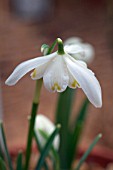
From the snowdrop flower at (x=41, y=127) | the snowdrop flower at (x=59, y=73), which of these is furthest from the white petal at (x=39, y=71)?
the snowdrop flower at (x=41, y=127)

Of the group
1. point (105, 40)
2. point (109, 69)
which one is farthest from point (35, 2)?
point (109, 69)

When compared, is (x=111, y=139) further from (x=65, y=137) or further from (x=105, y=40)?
(x=105, y=40)

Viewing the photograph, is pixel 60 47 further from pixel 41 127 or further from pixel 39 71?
pixel 41 127

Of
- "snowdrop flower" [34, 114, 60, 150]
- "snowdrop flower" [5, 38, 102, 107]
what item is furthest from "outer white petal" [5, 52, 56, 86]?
"snowdrop flower" [34, 114, 60, 150]

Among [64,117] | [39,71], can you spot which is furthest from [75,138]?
[39,71]

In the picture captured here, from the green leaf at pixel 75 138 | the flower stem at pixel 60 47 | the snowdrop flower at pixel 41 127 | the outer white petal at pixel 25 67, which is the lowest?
the green leaf at pixel 75 138

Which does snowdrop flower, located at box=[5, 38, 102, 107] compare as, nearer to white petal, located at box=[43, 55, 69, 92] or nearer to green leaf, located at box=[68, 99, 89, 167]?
white petal, located at box=[43, 55, 69, 92]

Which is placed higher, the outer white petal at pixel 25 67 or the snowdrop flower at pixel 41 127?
the outer white petal at pixel 25 67

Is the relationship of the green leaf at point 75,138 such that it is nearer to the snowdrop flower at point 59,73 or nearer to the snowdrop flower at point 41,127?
the snowdrop flower at point 41,127
